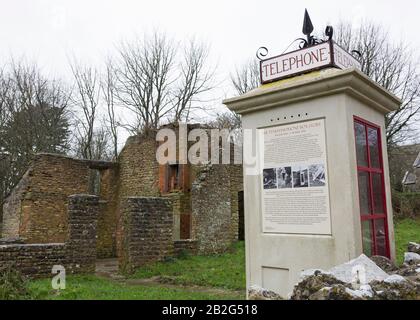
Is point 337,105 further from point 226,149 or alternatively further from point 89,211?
point 226,149

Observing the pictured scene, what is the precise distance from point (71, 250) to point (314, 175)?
8009 mm

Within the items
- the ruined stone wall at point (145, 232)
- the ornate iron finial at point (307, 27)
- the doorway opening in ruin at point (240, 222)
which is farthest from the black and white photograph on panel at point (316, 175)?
the doorway opening in ruin at point (240, 222)

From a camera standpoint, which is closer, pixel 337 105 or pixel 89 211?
pixel 337 105

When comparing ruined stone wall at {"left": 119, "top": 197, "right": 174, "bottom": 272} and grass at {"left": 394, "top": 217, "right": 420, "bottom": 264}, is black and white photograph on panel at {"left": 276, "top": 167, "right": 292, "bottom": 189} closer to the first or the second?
ruined stone wall at {"left": 119, "top": 197, "right": 174, "bottom": 272}

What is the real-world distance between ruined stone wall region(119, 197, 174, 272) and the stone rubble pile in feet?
25.5

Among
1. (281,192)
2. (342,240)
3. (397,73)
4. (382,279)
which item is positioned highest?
(397,73)

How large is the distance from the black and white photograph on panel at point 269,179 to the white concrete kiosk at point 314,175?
1 cm

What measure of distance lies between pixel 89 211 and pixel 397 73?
60.7 ft

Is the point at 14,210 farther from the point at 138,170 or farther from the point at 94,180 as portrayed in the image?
the point at 94,180

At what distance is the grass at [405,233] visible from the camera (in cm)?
1258

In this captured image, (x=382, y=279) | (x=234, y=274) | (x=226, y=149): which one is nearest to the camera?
(x=382, y=279)

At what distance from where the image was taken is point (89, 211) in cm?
1034

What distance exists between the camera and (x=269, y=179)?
14.2ft
